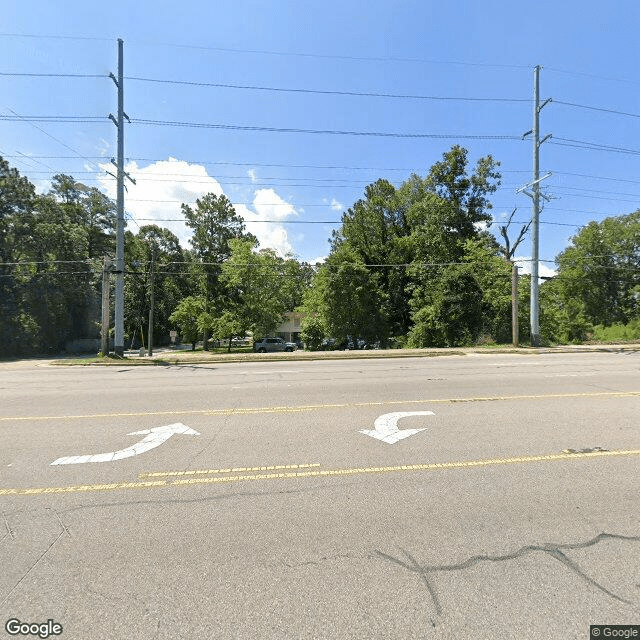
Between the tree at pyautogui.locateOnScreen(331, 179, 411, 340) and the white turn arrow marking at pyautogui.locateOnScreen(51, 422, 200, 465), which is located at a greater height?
the tree at pyautogui.locateOnScreen(331, 179, 411, 340)

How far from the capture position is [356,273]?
116 feet

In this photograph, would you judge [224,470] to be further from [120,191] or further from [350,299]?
[350,299]

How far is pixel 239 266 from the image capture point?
3788 cm

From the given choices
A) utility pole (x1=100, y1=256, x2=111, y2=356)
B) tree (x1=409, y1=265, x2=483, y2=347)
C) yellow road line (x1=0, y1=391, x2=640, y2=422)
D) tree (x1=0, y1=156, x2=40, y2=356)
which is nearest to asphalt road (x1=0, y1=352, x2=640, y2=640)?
yellow road line (x1=0, y1=391, x2=640, y2=422)

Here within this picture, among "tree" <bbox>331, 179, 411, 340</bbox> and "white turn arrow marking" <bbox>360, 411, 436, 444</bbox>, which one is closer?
"white turn arrow marking" <bbox>360, 411, 436, 444</bbox>

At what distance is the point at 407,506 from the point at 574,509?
58.1 inches

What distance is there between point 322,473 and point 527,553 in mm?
2028

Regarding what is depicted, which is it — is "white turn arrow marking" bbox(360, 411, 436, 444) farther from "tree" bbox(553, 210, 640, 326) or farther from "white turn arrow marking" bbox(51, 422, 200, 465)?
"tree" bbox(553, 210, 640, 326)

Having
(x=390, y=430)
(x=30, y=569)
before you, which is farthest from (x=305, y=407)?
(x=30, y=569)

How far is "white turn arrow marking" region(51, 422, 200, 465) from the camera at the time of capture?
462 cm

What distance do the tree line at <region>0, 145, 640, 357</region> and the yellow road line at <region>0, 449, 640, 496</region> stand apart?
21.9 m

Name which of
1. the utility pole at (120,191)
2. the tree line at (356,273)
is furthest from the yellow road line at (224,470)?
the tree line at (356,273)

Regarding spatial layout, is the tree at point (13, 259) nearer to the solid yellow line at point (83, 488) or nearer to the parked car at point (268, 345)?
the parked car at point (268, 345)

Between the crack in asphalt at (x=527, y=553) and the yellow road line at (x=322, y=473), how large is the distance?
4.69 feet
